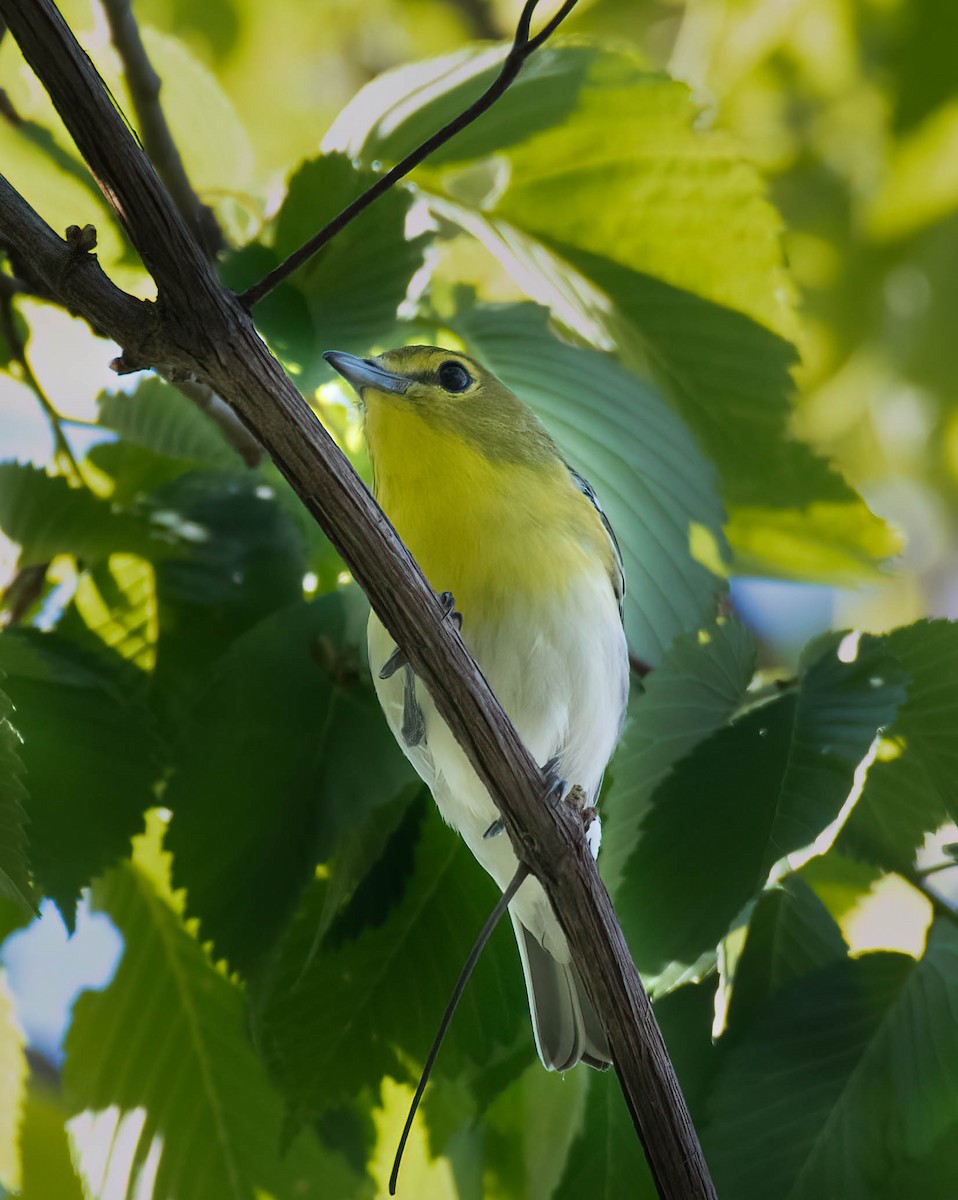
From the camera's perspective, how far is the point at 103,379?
93.6 inches

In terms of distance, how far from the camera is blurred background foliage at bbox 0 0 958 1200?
1812mm

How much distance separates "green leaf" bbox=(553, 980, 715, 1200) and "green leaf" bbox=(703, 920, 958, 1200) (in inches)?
2.5

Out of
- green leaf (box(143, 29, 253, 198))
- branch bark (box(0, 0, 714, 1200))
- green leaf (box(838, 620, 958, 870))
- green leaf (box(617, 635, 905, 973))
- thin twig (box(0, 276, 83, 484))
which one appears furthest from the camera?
green leaf (box(143, 29, 253, 198))

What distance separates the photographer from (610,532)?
238cm

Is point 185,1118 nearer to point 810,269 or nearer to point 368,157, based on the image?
point 368,157

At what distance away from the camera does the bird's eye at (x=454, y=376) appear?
241 cm

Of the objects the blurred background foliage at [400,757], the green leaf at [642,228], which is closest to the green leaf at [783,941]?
the blurred background foliage at [400,757]

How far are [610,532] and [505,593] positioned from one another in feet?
1.08

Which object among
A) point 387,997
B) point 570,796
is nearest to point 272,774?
point 387,997

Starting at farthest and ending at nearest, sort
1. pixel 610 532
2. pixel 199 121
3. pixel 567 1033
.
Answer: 1. pixel 199 121
2. pixel 610 532
3. pixel 567 1033

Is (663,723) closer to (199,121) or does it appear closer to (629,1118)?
(629,1118)

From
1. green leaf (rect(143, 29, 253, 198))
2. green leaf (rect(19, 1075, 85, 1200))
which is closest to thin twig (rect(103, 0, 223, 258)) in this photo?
green leaf (rect(143, 29, 253, 198))

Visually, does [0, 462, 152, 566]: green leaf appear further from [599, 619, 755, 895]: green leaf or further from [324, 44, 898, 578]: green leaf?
[599, 619, 755, 895]: green leaf

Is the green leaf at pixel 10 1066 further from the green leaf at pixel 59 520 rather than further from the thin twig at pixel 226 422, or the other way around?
Result: the thin twig at pixel 226 422
